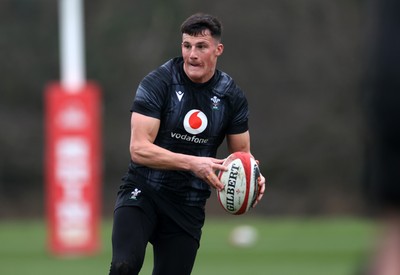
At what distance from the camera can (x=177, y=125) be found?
6.45 metres

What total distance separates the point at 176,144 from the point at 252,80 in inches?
910

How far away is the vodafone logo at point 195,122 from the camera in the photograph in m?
6.45

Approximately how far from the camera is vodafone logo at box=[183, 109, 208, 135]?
645 centimetres

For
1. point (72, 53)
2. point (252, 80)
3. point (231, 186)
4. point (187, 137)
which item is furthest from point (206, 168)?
point (252, 80)

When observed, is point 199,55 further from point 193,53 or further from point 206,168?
point 206,168

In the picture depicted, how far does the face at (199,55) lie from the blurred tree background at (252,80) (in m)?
21.6

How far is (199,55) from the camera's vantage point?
6.58 metres

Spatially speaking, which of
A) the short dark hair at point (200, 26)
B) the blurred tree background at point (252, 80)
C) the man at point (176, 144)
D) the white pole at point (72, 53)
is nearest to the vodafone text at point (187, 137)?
the man at point (176, 144)

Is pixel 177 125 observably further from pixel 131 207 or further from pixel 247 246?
pixel 247 246

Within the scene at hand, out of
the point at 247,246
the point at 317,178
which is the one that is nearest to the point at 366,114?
the point at 247,246

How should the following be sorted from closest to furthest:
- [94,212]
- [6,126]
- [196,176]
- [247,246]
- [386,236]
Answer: [386,236], [196,176], [94,212], [247,246], [6,126]

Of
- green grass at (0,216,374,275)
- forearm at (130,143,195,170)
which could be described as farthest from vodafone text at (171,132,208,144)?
green grass at (0,216,374,275)

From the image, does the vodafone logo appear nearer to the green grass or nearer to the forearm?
the forearm

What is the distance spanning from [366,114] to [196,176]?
465 cm
